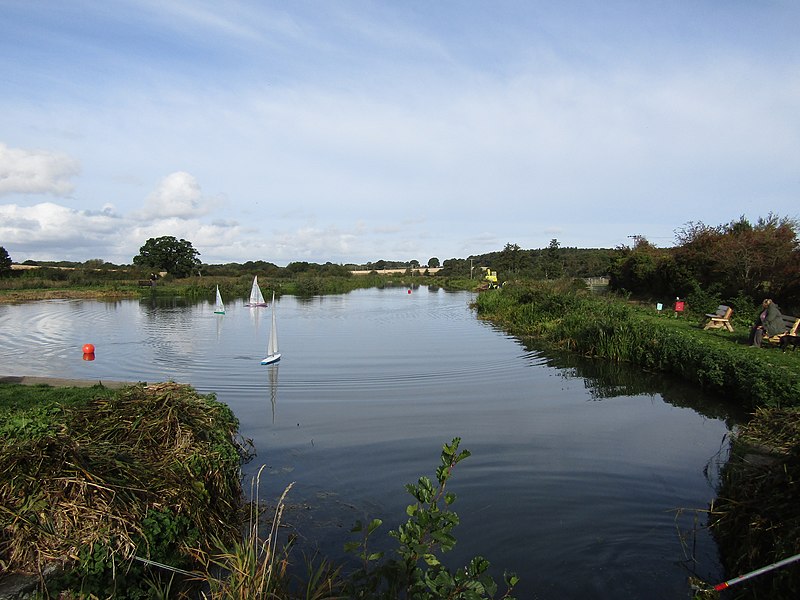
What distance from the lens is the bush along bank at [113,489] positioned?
4.05m

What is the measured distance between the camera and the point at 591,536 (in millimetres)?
6016

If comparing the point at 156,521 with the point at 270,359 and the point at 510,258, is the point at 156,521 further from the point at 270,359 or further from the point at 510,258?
the point at 510,258

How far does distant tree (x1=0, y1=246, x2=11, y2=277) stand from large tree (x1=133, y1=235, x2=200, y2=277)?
54.2 ft

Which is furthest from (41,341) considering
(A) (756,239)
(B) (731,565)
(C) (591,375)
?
(A) (756,239)

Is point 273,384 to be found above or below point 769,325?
below

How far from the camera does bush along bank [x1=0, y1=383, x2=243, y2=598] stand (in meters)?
4.05

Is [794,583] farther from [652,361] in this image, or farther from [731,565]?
[652,361]

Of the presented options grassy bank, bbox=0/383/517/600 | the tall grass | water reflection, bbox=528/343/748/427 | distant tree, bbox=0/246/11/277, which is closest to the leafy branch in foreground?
grassy bank, bbox=0/383/517/600

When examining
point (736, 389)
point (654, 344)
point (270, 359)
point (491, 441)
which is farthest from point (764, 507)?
point (270, 359)

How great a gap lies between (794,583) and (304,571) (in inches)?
152

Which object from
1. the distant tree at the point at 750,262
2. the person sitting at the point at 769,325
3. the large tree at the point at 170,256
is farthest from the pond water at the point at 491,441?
the large tree at the point at 170,256

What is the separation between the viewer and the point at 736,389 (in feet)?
38.3

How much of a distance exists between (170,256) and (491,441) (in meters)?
78.5

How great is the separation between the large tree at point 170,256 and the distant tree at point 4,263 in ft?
54.2
